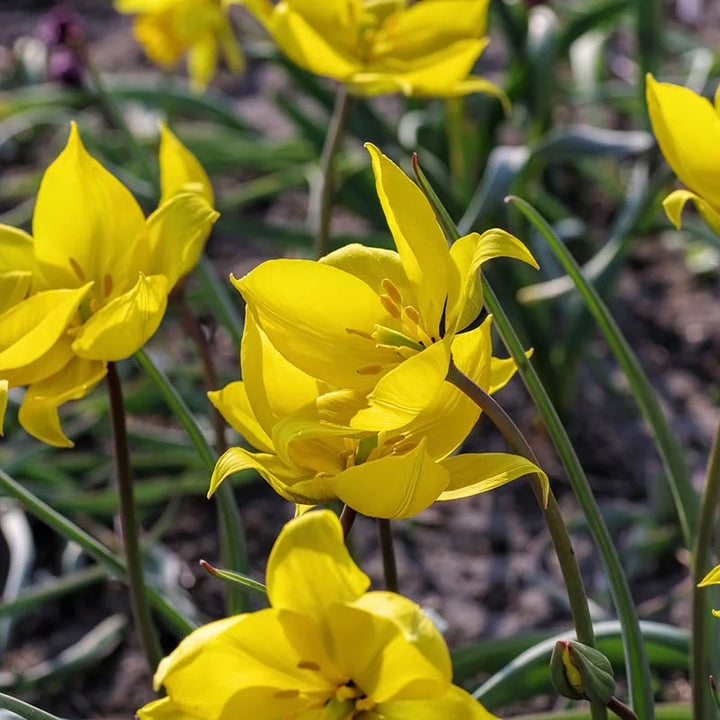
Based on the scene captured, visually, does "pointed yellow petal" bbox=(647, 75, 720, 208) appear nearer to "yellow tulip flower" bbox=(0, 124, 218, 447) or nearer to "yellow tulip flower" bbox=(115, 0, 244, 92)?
"yellow tulip flower" bbox=(0, 124, 218, 447)

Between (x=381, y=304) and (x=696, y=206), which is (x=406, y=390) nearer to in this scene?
(x=381, y=304)

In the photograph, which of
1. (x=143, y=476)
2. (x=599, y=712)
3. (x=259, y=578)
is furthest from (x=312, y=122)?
(x=599, y=712)

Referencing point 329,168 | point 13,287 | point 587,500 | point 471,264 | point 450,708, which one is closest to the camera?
point 450,708

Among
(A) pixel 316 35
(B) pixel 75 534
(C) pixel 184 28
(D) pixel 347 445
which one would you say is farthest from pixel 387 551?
(C) pixel 184 28

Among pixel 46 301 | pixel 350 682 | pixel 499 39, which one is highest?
pixel 46 301

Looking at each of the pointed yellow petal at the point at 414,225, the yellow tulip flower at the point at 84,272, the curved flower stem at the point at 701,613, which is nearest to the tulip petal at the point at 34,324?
the yellow tulip flower at the point at 84,272

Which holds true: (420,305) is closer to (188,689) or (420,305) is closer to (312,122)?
(188,689)

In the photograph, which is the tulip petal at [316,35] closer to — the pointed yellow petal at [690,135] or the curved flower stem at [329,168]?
the curved flower stem at [329,168]
